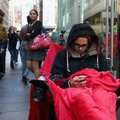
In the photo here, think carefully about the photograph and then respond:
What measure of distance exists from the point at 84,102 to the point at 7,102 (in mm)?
3105

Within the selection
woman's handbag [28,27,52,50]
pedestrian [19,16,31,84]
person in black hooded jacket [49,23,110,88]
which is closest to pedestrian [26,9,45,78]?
woman's handbag [28,27,52,50]

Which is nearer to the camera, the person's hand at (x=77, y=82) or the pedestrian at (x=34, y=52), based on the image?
the person's hand at (x=77, y=82)

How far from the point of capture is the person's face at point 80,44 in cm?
275

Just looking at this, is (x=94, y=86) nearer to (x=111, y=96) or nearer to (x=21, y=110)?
(x=111, y=96)

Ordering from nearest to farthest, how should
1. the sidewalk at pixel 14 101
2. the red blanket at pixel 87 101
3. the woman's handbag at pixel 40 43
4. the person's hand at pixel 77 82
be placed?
the red blanket at pixel 87 101, the person's hand at pixel 77 82, the sidewalk at pixel 14 101, the woman's handbag at pixel 40 43

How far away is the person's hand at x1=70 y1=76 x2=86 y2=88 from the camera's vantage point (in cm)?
237

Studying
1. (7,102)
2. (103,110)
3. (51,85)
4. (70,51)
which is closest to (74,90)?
(51,85)

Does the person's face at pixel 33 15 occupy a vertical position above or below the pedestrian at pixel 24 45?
above

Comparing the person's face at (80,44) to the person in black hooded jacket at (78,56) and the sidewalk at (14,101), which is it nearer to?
the person in black hooded jacket at (78,56)

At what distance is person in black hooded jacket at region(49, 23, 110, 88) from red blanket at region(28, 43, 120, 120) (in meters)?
0.28

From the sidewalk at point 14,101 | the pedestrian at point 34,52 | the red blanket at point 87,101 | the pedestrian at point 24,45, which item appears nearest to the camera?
the red blanket at point 87,101

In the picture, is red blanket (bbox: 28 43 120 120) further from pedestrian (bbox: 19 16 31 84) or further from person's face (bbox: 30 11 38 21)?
pedestrian (bbox: 19 16 31 84)

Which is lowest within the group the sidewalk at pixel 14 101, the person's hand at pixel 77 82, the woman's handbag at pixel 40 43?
the sidewalk at pixel 14 101

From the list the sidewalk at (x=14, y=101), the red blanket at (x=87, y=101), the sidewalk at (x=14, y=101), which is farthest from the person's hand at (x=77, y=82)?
the sidewalk at (x=14, y=101)
